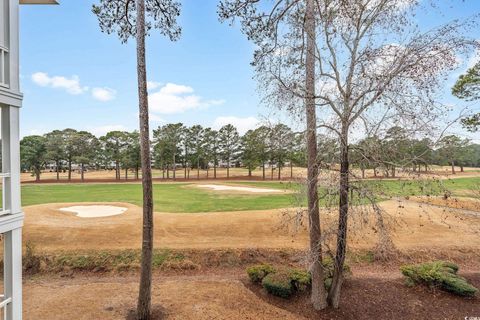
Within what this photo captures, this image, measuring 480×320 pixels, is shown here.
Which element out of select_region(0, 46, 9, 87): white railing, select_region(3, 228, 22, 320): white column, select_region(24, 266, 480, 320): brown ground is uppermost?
select_region(0, 46, 9, 87): white railing

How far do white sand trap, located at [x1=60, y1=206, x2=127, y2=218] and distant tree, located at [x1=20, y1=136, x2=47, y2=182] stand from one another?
3467 cm

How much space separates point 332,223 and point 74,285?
8.33m

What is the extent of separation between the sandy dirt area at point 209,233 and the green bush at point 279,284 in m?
1.95

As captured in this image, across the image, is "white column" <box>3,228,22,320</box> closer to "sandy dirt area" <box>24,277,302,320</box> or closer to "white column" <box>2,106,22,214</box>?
"white column" <box>2,106,22,214</box>

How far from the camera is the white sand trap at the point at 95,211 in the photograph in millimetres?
16422

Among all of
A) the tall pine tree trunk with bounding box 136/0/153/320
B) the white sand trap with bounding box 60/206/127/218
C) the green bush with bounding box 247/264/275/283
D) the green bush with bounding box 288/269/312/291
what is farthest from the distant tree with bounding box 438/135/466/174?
the white sand trap with bounding box 60/206/127/218

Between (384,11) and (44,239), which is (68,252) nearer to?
(44,239)

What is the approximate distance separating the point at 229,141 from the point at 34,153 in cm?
3172

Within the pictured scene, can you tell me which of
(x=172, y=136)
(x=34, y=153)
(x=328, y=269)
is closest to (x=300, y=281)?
(x=328, y=269)

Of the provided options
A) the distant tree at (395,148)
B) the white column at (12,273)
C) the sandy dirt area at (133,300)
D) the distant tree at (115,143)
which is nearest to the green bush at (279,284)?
the sandy dirt area at (133,300)

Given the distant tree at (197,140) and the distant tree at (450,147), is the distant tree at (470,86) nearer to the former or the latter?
the distant tree at (450,147)

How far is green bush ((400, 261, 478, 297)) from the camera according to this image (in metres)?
8.28

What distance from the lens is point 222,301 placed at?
7934mm

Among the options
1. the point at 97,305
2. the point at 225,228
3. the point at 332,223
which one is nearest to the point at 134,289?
the point at 97,305
